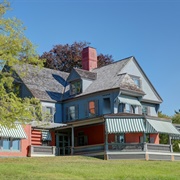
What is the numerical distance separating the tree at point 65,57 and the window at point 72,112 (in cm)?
2052

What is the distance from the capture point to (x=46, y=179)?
19469 millimetres

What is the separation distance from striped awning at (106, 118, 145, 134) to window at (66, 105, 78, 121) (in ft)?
27.9

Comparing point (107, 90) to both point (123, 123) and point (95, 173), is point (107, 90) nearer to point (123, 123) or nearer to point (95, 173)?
point (123, 123)

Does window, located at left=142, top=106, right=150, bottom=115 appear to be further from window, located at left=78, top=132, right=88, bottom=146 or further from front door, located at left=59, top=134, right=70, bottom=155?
front door, located at left=59, top=134, right=70, bottom=155

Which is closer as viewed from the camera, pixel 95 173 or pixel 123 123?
pixel 95 173

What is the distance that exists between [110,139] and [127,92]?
527 cm

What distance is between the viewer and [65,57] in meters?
65.8

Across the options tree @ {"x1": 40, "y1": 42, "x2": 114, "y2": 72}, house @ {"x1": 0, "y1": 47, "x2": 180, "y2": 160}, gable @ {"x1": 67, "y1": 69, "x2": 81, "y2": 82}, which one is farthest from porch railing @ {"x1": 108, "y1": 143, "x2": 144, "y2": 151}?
tree @ {"x1": 40, "y1": 42, "x2": 114, "y2": 72}

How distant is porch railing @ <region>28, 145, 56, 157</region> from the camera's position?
122 ft

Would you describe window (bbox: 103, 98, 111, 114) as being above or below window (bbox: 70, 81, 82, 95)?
below

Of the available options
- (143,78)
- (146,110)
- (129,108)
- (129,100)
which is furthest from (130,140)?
(143,78)

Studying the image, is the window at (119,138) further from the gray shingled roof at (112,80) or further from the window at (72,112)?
the window at (72,112)

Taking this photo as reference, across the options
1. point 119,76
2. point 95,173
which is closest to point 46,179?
point 95,173

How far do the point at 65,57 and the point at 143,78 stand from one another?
23.2 meters
